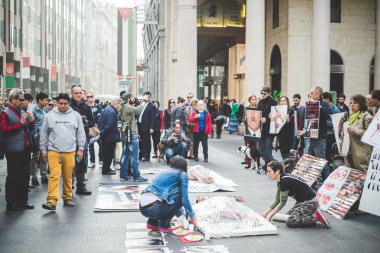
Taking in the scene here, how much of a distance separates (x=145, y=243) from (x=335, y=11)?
25680 mm

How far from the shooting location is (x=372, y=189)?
313 inches

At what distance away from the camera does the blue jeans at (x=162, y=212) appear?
7105mm

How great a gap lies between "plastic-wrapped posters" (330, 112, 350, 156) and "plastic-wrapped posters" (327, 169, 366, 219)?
577 mm

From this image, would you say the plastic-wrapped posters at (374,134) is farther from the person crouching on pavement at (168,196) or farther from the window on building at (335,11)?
the window on building at (335,11)

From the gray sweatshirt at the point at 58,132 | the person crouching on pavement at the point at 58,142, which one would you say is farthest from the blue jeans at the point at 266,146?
the gray sweatshirt at the point at 58,132

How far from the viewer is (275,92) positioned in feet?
99.7

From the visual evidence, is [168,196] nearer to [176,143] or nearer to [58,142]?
[58,142]

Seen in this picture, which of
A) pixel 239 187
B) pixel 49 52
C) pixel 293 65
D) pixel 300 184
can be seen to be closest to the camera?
pixel 300 184

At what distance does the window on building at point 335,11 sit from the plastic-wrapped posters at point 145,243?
2508 centimetres

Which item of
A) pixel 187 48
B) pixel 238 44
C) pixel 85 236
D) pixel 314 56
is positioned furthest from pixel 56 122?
pixel 238 44

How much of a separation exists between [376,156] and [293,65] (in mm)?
21144

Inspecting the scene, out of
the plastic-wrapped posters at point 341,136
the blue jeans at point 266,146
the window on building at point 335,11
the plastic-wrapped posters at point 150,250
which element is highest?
the window on building at point 335,11

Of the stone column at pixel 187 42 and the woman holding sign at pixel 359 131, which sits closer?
the woman holding sign at pixel 359 131

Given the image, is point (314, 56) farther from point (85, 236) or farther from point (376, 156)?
point (85, 236)
